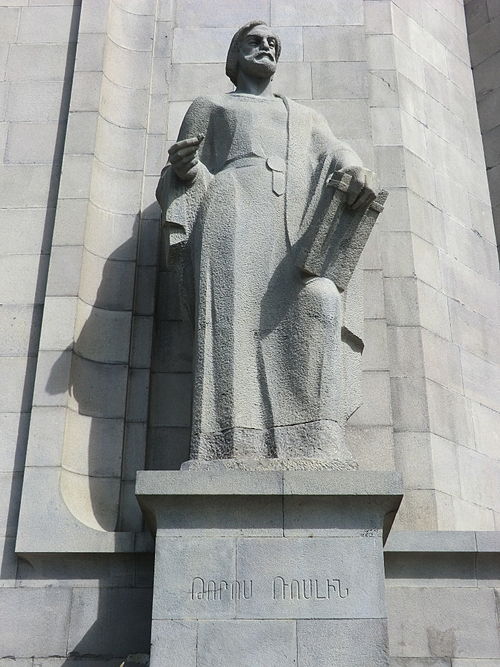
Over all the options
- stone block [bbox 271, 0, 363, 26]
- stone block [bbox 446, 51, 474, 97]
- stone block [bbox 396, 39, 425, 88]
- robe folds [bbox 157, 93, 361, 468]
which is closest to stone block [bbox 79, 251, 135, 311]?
robe folds [bbox 157, 93, 361, 468]

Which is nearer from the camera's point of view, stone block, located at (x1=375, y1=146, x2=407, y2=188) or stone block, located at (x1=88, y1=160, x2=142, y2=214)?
stone block, located at (x1=88, y1=160, x2=142, y2=214)

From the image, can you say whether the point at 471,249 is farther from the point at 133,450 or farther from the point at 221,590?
the point at 221,590

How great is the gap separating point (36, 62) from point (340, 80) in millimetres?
3465

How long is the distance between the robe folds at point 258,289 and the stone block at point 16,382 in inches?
68.4

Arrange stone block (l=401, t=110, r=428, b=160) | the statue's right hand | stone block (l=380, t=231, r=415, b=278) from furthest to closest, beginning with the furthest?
stone block (l=401, t=110, r=428, b=160)
stone block (l=380, t=231, r=415, b=278)
the statue's right hand

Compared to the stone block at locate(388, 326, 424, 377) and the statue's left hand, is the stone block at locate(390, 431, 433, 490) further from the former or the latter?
the statue's left hand

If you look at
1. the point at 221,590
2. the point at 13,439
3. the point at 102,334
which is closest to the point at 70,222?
the point at 102,334

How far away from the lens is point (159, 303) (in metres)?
9.13

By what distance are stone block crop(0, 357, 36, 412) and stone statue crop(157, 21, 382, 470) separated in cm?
174

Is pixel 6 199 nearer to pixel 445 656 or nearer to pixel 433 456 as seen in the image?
pixel 433 456

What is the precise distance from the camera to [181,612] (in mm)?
6324

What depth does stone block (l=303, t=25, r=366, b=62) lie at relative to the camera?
10.6m

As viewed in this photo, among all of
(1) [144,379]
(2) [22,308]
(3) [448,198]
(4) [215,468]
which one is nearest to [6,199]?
(2) [22,308]

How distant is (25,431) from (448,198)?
5.41m
